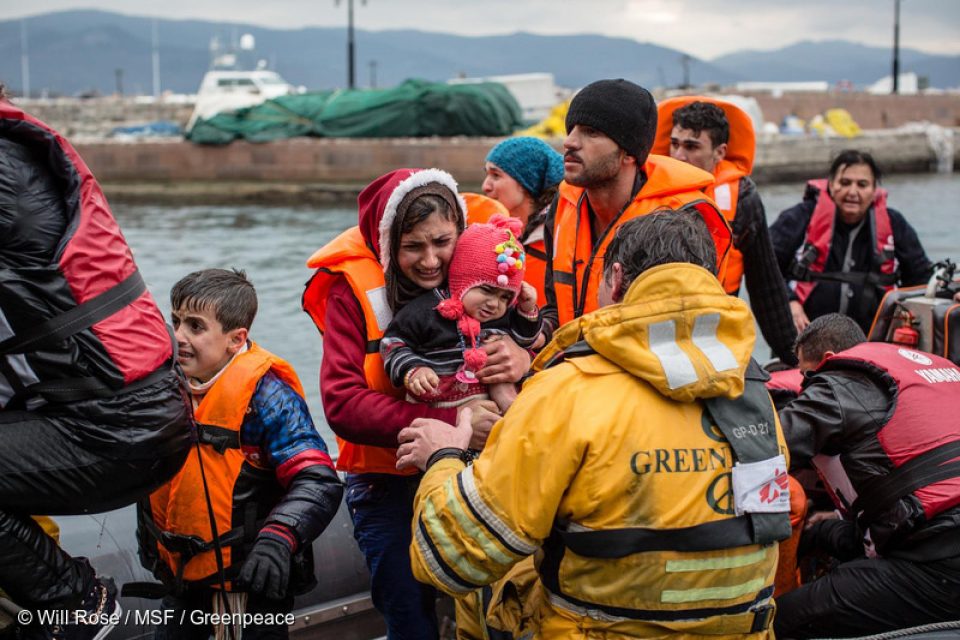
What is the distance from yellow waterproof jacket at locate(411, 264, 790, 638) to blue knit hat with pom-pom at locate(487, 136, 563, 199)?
2038mm

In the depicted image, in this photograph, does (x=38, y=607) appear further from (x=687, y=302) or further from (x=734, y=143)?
(x=734, y=143)

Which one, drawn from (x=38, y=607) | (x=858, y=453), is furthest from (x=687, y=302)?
(x=38, y=607)

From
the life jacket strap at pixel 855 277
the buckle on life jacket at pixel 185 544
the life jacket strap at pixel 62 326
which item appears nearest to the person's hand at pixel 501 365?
the buckle on life jacket at pixel 185 544

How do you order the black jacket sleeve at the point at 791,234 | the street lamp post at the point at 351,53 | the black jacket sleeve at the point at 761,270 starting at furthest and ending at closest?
the street lamp post at the point at 351,53, the black jacket sleeve at the point at 791,234, the black jacket sleeve at the point at 761,270

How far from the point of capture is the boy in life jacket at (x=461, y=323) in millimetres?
2836

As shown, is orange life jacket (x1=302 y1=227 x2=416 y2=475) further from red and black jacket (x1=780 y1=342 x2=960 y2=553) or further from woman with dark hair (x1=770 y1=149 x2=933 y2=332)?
woman with dark hair (x1=770 y1=149 x2=933 y2=332)

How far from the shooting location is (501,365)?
2834 millimetres

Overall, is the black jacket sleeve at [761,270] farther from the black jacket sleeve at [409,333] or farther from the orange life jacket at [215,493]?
the orange life jacket at [215,493]

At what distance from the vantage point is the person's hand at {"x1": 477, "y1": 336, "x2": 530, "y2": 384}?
9.27ft

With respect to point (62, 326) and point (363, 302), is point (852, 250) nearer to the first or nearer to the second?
point (363, 302)

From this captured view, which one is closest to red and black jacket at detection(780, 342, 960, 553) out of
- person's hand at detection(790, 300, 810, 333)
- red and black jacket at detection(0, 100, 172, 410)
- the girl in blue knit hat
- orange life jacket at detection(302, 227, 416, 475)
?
orange life jacket at detection(302, 227, 416, 475)

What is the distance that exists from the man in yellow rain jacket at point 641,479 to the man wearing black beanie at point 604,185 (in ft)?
3.72

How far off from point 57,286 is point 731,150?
3318 mm

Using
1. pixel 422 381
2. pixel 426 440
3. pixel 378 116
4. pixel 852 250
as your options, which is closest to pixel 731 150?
pixel 852 250
